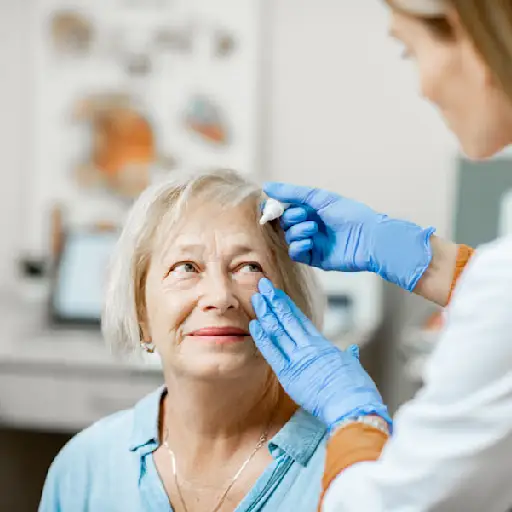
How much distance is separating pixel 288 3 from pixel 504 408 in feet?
8.26

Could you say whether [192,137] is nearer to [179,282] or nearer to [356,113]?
[356,113]

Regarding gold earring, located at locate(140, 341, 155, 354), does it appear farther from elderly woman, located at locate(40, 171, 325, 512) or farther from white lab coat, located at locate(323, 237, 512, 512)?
white lab coat, located at locate(323, 237, 512, 512)

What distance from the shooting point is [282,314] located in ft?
3.97

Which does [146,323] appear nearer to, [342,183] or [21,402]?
[21,402]

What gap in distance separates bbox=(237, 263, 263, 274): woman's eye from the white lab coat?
16.4 inches

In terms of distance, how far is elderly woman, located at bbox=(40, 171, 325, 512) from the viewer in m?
1.24

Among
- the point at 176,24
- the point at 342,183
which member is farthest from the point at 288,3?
the point at 342,183

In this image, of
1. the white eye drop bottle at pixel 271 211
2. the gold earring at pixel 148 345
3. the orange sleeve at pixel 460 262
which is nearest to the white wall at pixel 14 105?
the gold earring at pixel 148 345

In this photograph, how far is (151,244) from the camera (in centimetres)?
131

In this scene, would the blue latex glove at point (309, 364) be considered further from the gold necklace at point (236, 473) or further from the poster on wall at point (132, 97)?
the poster on wall at point (132, 97)

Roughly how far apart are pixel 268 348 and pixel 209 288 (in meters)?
0.13

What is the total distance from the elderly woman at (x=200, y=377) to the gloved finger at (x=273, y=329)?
0.15ft

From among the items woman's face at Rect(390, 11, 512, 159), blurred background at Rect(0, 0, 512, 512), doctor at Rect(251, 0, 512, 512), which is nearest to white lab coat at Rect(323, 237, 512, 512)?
doctor at Rect(251, 0, 512, 512)

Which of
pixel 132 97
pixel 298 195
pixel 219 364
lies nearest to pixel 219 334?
pixel 219 364
